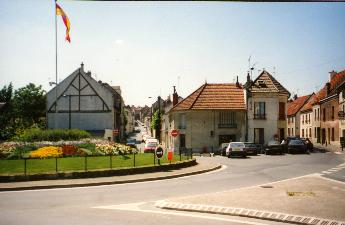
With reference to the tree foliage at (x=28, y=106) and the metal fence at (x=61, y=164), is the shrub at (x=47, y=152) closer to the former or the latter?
the metal fence at (x=61, y=164)

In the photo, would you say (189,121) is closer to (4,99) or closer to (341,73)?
(341,73)

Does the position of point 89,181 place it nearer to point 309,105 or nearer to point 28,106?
point 28,106

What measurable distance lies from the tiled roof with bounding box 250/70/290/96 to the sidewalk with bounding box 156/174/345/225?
3111 cm

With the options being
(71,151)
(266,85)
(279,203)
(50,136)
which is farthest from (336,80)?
(279,203)

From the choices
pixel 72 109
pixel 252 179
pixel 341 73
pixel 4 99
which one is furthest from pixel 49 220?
pixel 4 99

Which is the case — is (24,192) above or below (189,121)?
below

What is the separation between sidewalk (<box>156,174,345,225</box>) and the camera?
34.9 ft

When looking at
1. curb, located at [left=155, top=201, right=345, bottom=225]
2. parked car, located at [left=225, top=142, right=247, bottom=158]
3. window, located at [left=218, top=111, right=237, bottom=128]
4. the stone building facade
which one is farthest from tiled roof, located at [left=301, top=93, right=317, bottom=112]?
curb, located at [left=155, top=201, right=345, bottom=225]

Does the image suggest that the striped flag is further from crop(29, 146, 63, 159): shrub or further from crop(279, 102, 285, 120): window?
crop(279, 102, 285, 120): window

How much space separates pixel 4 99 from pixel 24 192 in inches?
2366

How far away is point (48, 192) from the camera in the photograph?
1617cm

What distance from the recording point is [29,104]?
6681 cm

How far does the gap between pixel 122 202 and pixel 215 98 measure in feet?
117

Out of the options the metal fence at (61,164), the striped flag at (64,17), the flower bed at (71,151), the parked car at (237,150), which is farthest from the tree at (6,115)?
the parked car at (237,150)
